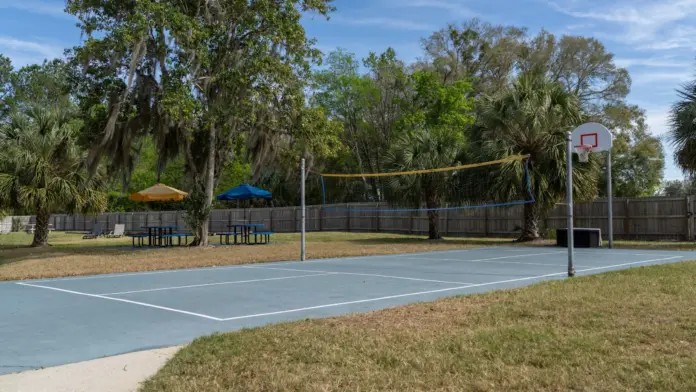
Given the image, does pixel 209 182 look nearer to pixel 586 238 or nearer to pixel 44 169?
pixel 44 169

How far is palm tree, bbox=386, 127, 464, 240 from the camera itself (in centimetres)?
2617

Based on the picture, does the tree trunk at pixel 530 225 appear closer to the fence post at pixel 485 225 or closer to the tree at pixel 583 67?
the fence post at pixel 485 225

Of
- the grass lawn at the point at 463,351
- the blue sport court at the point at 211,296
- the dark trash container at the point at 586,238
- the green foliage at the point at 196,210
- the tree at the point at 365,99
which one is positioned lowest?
the blue sport court at the point at 211,296

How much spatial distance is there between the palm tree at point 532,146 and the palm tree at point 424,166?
1.51 metres

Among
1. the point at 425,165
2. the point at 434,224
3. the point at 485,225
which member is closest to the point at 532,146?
the point at 425,165

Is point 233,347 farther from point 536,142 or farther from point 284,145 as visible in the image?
point 536,142

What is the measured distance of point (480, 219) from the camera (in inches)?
1208

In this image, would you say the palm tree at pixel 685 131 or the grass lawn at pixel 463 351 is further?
the palm tree at pixel 685 131

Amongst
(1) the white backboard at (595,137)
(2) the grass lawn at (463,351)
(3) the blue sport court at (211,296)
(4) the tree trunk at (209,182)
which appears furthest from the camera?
(4) the tree trunk at (209,182)

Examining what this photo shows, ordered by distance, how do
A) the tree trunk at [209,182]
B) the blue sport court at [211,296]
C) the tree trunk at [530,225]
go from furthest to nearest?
the tree trunk at [530,225] < the tree trunk at [209,182] < the blue sport court at [211,296]

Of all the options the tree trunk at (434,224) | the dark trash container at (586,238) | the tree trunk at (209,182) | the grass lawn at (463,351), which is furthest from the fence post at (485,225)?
the grass lawn at (463,351)

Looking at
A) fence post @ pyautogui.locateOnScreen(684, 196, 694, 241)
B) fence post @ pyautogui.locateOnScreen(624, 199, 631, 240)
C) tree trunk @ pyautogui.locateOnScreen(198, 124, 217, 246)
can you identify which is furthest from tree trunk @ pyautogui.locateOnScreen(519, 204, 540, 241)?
tree trunk @ pyautogui.locateOnScreen(198, 124, 217, 246)

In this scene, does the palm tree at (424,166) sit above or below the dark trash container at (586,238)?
above

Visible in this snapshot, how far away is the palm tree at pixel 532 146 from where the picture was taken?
23.1 metres
